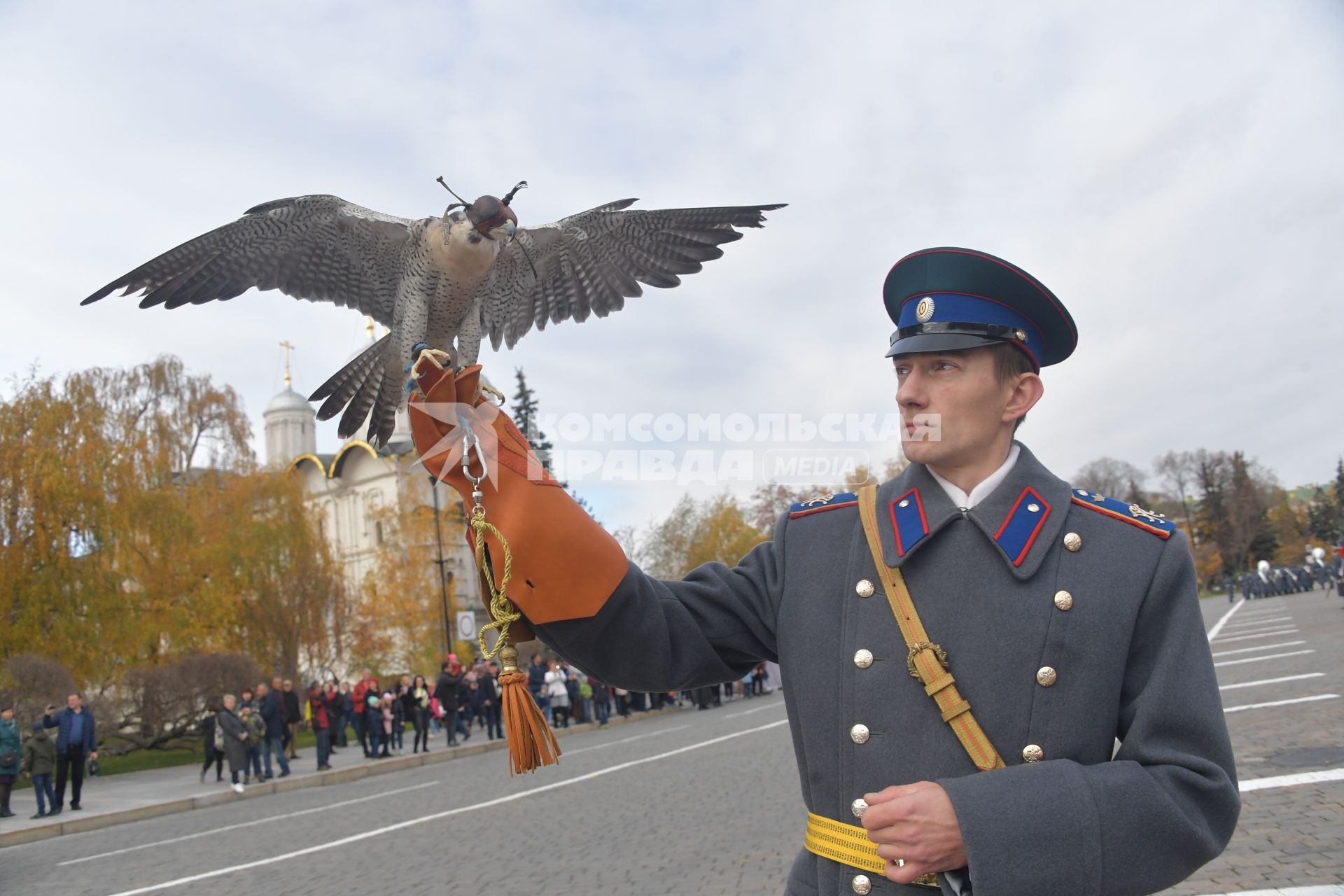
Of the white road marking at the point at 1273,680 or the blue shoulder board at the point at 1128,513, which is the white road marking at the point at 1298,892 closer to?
the blue shoulder board at the point at 1128,513

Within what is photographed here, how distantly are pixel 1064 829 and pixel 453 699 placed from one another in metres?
20.4

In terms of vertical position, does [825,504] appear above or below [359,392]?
below

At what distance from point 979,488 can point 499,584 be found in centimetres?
105

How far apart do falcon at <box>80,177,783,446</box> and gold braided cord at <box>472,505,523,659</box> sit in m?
Result: 0.99

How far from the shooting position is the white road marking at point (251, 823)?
33.3ft

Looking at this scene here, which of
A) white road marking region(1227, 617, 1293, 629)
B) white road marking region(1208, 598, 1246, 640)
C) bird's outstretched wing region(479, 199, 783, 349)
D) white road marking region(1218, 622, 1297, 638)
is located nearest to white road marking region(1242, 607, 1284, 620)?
white road marking region(1208, 598, 1246, 640)

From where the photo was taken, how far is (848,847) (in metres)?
2.00

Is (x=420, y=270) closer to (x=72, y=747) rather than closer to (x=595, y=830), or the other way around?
(x=595, y=830)

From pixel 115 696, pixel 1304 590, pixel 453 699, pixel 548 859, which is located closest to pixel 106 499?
pixel 115 696

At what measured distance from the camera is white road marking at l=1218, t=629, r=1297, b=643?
857 inches

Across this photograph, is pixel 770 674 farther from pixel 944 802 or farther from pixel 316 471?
pixel 944 802

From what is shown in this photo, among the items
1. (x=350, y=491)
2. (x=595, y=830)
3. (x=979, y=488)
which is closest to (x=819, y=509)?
(x=979, y=488)

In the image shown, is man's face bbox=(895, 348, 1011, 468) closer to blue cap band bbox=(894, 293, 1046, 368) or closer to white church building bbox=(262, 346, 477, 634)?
blue cap band bbox=(894, 293, 1046, 368)

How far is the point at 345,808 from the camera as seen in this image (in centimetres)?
1211
